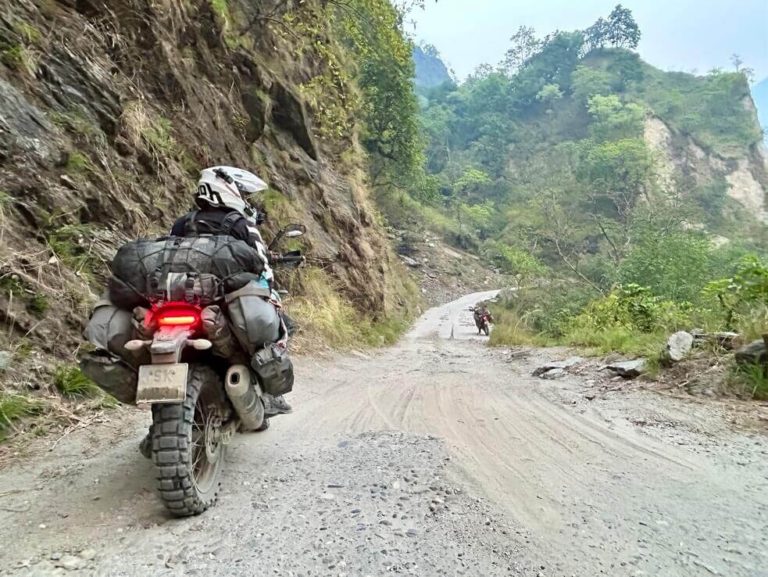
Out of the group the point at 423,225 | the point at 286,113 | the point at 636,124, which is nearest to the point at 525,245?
the point at 423,225

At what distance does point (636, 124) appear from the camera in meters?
58.2

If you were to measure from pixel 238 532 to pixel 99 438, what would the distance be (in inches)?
70.2

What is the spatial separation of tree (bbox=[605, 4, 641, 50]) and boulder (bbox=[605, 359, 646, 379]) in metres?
89.7

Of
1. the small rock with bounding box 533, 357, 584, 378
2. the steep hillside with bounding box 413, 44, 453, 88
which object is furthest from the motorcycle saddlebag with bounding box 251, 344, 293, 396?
the steep hillside with bounding box 413, 44, 453, 88

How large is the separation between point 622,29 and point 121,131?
91214 millimetres

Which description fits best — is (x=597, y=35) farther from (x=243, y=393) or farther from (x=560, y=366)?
(x=243, y=393)

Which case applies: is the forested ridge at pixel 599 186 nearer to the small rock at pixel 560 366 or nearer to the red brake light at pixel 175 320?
the small rock at pixel 560 366

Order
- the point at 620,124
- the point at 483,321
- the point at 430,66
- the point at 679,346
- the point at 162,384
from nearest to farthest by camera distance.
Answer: the point at 162,384
the point at 679,346
the point at 483,321
the point at 620,124
the point at 430,66

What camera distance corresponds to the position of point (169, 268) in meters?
2.52

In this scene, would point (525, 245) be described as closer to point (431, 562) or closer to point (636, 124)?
point (636, 124)

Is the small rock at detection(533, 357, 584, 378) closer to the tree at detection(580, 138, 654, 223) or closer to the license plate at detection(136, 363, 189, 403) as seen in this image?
the license plate at detection(136, 363, 189, 403)

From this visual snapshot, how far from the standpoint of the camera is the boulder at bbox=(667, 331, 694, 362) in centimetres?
516

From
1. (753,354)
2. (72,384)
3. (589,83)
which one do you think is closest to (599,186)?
(589,83)

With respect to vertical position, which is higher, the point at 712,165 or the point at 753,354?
the point at 712,165
